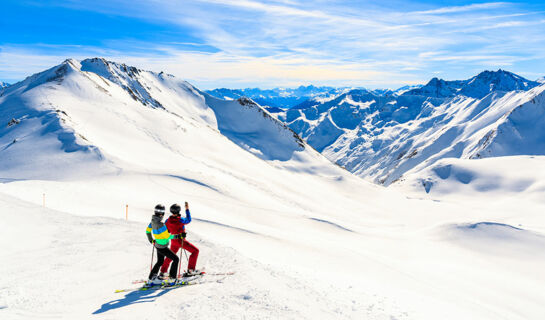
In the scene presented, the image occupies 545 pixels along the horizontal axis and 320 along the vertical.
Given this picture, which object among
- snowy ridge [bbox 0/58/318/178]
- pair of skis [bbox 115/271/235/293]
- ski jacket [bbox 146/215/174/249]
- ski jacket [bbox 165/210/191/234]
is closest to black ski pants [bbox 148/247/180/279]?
ski jacket [bbox 146/215/174/249]

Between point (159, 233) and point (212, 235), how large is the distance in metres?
8.30

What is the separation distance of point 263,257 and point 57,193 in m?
16.7

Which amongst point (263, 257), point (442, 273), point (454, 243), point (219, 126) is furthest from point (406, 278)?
point (219, 126)

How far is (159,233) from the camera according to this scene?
10.1m

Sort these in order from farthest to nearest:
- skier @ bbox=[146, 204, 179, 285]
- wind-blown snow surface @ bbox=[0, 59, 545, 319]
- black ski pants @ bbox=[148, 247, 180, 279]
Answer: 1. black ski pants @ bbox=[148, 247, 180, 279]
2. skier @ bbox=[146, 204, 179, 285]
3. wind-blown snow surface @ bbox=[0, 59, 545, 319]

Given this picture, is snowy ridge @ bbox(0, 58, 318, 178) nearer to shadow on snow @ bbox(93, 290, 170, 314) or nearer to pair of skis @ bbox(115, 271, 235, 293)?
pair of skis @ bbox(115, 271, 235, 293)

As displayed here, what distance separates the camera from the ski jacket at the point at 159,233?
10.1 meters

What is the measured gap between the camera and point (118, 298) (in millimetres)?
9242

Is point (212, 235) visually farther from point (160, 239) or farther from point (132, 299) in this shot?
point (132, 299)

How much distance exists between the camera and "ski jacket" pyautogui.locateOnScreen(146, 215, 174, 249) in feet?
33.1

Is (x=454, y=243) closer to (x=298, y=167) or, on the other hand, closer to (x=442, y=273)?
(x=442, y=273)

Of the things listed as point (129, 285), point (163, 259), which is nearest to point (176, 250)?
point (163, 259)

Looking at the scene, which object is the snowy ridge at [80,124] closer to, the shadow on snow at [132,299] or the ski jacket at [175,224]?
the ski jacket at [175,224]

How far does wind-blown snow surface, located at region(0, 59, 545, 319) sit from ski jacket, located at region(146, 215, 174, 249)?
57.6 inches
